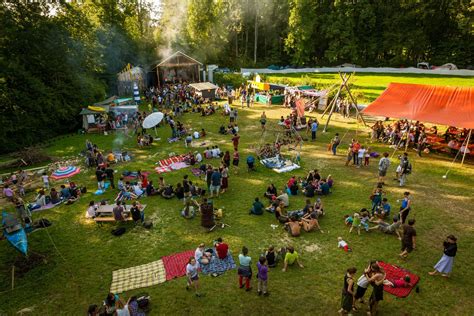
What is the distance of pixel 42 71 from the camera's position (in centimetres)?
2952

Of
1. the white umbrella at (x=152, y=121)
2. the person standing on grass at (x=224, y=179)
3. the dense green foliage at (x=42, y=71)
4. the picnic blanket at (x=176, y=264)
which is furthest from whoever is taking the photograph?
the dense green foliage at (x=42, y=71)

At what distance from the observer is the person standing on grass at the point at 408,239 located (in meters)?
9.90

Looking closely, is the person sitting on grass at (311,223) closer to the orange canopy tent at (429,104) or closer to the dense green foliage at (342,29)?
the orange canopy tent at (429,104)

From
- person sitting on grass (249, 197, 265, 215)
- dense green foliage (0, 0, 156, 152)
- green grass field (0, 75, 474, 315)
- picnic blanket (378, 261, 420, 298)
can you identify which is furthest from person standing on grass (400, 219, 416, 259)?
dense green foliage (0, 0, 156, 152)

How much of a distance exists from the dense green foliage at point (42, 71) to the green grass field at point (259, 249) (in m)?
12.3

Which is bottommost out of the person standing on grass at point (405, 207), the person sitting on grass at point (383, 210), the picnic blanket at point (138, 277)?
the picnic blanket at point (138, 277)

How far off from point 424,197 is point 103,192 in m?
16.0

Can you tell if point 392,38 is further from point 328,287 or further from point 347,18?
point 328,287

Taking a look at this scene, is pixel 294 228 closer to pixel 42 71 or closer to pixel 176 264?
pixel 176 264

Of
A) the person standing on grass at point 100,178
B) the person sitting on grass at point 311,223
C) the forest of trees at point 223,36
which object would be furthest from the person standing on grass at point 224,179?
the forest of trees at point 223,36

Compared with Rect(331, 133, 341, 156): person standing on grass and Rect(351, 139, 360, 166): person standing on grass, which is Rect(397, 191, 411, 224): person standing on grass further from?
Rect(331, 133, 341, 156): person standing on grass

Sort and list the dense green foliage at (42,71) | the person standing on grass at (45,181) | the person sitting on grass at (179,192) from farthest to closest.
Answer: the dense green foliage at (42,71), the person standing on grass at (45,181), the person sitting on grass at (179,192)

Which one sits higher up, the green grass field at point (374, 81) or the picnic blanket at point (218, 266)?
the green grass field at point (374, 81)

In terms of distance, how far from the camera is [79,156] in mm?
22562
